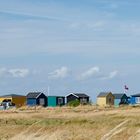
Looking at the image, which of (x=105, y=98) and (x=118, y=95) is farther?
(x=118, y=95)

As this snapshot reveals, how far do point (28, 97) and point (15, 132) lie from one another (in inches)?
3001

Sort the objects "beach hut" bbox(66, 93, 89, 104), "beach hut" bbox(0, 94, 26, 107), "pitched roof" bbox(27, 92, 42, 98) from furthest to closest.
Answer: "beach hut" bbox(66, 93, 89, 104) < "beach hut" bbox(0, 94, 26, 107) < "pitched roof" bbox(27, 92, 42, 98)

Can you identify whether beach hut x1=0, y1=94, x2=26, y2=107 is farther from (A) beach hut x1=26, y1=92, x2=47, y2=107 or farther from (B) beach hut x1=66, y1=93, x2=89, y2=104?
(B) beach hut x1=66, y1=93, x2=89, y2=104

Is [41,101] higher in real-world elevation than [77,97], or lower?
lower

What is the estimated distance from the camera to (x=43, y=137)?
38781 millimetres

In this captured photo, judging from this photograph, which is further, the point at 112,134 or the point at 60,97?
the point at 60,97

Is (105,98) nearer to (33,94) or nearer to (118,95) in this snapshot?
(118,95)

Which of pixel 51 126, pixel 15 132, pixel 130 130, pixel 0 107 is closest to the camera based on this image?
pixel 130 130

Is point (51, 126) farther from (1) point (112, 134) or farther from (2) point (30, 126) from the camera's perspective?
(1) point (112, 134)

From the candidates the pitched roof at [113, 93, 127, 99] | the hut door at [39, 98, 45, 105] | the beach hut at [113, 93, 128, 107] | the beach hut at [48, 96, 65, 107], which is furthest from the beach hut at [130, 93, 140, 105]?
the hut door at [39, 98, 45, 105]

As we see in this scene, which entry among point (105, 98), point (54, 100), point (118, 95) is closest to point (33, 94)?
point (54, 100)

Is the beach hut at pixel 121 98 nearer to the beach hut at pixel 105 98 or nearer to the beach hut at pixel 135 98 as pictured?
the beach hut at pixel 105 98

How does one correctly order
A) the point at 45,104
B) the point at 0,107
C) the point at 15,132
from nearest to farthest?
the point at 15,132
the point at 0,107
the point at 45,104

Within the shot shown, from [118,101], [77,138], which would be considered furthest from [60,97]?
[77,138]
